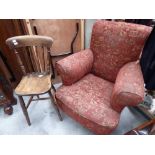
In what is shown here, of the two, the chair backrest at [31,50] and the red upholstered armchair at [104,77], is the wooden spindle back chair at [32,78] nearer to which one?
the chair backrest at [31,50]

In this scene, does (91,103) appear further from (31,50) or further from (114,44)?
(31,50)

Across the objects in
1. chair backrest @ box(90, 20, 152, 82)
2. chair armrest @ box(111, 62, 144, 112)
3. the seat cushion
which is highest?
chair backrest @ box(90, 20, 152, 82)

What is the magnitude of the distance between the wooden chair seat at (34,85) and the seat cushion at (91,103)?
15 centimetres

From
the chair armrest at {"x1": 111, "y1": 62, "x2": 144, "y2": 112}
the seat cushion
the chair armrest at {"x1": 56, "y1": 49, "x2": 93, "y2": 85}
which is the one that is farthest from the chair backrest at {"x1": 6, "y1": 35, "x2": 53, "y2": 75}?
the chair armrest at {"x1": 111, "y1": 62, "x2": 144, "y2": 112}

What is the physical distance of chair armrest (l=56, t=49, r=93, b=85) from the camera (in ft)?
4.19

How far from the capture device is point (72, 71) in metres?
1.29

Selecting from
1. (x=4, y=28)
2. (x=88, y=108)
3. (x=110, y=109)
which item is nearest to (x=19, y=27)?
(x=4, y=28)

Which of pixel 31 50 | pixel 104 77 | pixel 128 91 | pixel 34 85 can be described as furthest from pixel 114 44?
pixel 31 50

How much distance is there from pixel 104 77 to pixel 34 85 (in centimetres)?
72

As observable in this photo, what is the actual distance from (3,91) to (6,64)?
1.21 feet

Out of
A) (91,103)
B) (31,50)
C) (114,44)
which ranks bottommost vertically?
(91,103)

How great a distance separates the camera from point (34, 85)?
1370 millimetres

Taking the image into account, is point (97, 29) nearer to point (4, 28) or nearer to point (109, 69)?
point (109, 69)

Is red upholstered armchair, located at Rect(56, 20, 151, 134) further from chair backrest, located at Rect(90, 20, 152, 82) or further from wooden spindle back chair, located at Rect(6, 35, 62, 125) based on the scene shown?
wooden spindle back chair, located at Rect(6, 35, 62, 125)
